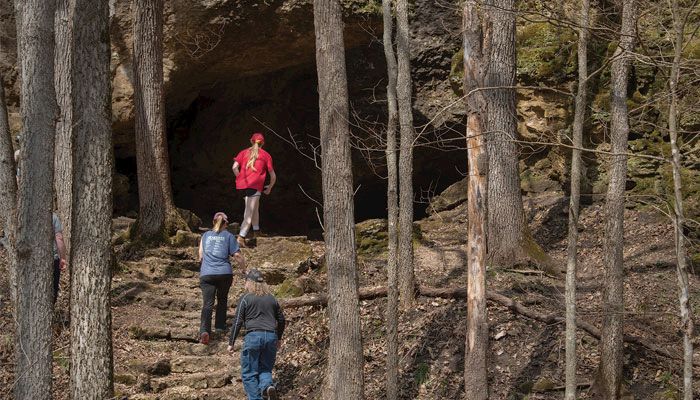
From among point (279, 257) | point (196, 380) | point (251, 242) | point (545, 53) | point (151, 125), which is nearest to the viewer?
point (196, 380)

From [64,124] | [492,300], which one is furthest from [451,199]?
[64,124]

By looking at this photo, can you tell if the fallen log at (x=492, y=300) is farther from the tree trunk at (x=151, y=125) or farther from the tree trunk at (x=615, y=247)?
the tree trunk at (x=151, y=125)

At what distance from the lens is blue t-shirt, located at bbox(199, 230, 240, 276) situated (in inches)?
472

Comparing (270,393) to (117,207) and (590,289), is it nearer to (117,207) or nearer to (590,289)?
(590,289)

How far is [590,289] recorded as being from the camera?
13.0 metres

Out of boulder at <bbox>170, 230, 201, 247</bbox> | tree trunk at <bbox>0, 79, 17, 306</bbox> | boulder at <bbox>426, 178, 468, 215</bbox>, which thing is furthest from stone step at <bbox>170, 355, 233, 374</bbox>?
boulder at <bbox>426, 178, 468, 215</bbox>

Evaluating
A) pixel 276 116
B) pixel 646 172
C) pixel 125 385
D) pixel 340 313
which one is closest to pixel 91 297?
pixel 125 385

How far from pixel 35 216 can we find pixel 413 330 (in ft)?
17.0

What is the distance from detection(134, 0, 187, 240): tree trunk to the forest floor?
824mm

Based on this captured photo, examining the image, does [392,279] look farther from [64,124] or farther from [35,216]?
[64,124]

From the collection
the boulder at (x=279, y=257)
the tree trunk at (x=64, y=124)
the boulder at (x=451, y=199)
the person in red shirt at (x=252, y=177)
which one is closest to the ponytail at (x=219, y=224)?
the boulder at (x=279, y=257)

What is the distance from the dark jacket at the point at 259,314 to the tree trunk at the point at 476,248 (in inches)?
92.4

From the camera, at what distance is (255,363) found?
10281 millimetres

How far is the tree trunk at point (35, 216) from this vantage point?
31.9 ft
